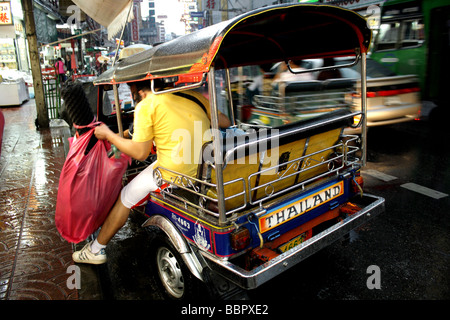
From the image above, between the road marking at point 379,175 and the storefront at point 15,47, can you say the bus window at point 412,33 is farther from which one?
the storefront at point 15,47

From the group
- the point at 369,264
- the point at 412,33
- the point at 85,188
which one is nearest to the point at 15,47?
the point at 412,33

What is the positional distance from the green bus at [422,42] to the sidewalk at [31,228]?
9648mm

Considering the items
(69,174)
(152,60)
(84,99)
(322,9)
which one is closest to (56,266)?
(69,174)

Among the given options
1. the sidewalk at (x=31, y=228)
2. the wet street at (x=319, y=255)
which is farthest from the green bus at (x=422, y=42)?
the sidewalk at (x=31, y=228)

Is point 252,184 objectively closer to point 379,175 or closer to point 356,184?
point 356,184

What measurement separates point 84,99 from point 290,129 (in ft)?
6.46

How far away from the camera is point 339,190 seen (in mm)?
3174

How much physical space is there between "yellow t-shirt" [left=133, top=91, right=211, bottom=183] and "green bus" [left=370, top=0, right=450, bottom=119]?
890 centimetres

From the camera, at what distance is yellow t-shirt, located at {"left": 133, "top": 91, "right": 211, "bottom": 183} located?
273 centimetres

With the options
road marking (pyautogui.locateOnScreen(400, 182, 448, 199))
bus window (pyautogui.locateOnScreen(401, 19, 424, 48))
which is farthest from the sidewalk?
bus window (pyautogui.locateOnScreen(401, 19, 424, 48))

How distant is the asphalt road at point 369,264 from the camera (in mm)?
2996

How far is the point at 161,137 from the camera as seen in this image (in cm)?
282

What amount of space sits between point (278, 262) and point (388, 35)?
10.2 m

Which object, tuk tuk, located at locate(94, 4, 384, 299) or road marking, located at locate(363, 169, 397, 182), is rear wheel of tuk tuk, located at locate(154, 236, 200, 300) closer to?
tuk tuk, located at locate(94, 4, 384, 299)
